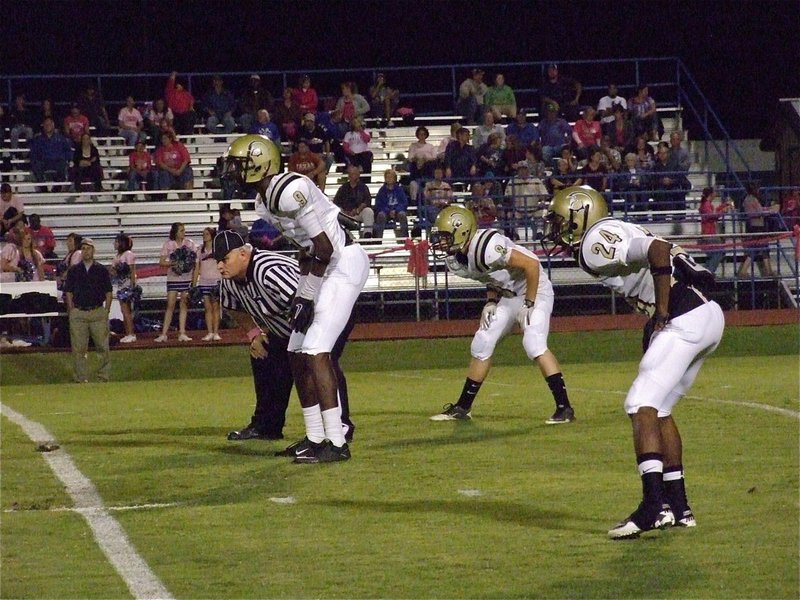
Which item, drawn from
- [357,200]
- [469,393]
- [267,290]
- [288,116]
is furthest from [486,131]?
[267,290]

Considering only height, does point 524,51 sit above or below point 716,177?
above

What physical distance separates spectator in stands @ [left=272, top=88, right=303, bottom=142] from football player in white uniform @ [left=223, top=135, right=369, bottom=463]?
15.0 metres

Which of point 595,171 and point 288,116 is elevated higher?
point 288,116

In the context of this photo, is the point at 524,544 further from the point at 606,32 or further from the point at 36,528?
the point at 606,32

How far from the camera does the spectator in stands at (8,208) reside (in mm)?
20359

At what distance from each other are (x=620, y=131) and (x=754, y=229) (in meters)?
3.22

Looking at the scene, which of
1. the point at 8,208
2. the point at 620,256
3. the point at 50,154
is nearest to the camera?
the point at 620,256

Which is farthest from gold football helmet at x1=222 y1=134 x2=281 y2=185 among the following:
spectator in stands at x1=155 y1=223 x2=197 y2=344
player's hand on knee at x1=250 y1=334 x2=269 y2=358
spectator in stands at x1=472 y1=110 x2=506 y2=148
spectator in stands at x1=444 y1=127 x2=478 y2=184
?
spectator in stands at x1=472 y1=110 x2=506 y2=148

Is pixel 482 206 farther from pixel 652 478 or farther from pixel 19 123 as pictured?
pixel 652 478

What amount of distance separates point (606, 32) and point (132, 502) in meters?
21.4

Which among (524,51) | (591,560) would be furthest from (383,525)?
(524,51)

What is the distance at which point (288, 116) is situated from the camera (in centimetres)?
2380

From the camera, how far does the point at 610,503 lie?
718 cm

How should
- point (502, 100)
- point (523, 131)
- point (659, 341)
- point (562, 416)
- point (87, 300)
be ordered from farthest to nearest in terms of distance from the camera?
1. point (502, 100)
2. point (523, 131)
3. point (87, 300)
4. point (562, 416)
5. point (659, 341)
